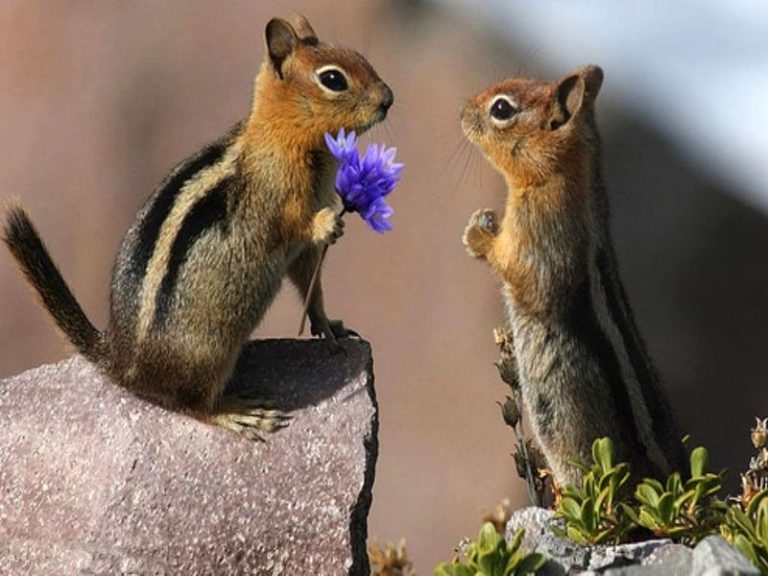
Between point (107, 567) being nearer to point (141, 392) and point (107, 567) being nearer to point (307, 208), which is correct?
point (141, 392)

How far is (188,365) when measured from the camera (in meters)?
3.96

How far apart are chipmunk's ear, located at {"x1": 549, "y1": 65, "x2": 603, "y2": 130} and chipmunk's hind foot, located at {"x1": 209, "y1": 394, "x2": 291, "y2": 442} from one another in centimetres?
106

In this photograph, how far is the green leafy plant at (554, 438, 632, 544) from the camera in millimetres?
3467

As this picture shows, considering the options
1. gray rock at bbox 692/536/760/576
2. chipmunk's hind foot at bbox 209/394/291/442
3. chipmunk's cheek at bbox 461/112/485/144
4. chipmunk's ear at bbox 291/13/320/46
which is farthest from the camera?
chipmunk's cheek at bbox 461/112/485/144

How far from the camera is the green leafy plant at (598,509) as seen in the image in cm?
347

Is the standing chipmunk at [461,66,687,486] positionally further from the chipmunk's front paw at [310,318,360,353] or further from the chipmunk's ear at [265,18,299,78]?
the chipmunk's ear at [265,18,299,78]

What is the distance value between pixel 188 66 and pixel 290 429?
8.30ft

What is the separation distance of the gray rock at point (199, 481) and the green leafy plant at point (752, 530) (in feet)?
2.96

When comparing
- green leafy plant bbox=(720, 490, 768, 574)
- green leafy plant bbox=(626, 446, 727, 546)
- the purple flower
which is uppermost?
the purple flower

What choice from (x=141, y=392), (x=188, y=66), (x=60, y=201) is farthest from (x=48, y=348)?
(x=141, y=392)

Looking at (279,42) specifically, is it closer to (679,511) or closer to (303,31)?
(303,31)

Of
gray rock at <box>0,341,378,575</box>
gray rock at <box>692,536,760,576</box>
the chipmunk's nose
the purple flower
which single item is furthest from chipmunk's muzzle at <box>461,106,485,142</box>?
gray rock at <box>692,536,760,576</box>

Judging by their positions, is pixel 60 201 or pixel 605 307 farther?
pixel 60 201

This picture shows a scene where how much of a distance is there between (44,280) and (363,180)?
947 millimetres
